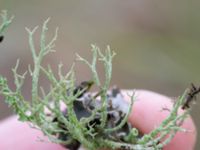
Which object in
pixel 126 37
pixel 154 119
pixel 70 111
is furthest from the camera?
pixel 126 37

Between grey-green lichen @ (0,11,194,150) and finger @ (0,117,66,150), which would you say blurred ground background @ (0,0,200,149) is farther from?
grey-green lichen @ (0,11,194,150)

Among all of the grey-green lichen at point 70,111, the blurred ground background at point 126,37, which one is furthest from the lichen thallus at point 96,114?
the blurred ground background at point 126,37

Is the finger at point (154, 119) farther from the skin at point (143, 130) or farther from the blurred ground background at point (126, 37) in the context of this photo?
the blurred ground background at point (126, 37)

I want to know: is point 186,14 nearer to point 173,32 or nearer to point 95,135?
point 173,32

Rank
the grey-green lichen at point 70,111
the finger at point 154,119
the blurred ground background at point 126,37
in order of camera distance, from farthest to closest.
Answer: the blurred ground background at point 126,37, the finger at point 154,119, the grey-green lichen at point 70,111

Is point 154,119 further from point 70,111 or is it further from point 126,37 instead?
point 126,37

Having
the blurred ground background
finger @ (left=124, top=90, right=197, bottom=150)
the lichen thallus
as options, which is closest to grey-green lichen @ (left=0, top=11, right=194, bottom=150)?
the lichen thallus

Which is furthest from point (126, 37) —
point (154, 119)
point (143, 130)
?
point (143, 130)
